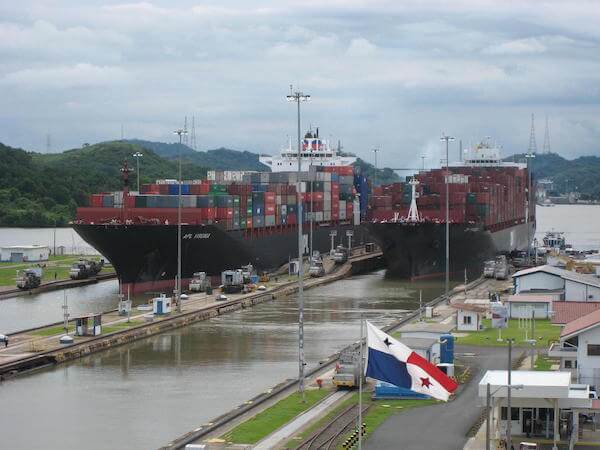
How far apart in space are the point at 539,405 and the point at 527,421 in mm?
512

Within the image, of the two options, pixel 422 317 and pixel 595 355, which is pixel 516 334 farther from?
pixel 595 355

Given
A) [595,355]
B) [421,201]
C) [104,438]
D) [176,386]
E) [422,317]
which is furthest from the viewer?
[421,201]

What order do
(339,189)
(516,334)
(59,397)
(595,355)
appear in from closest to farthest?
(595,355) < (59,397) < (516,334) < (339,189)

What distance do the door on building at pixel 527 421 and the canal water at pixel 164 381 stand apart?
842 cm

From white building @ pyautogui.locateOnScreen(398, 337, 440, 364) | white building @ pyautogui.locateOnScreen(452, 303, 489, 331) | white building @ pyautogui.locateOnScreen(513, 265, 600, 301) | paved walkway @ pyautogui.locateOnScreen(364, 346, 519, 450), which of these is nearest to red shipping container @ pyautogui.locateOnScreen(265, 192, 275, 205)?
white building @ pyautogui.locateOnScreen(513, 265, 600, 301)

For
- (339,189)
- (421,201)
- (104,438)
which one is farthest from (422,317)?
(339,189)

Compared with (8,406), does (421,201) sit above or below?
above

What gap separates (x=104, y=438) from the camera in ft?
A: 94.3

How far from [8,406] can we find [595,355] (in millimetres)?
15975

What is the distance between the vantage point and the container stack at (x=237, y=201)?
70.0 metres

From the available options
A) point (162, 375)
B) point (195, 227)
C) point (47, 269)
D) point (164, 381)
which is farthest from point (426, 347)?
point (47, 269)

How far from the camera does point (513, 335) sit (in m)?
44.2

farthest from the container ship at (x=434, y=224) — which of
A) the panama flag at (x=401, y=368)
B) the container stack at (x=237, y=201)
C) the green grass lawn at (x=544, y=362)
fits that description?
the panama flag at (x=401, y=368)

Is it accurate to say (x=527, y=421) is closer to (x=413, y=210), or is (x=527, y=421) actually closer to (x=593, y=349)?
(x=593, y=349)
